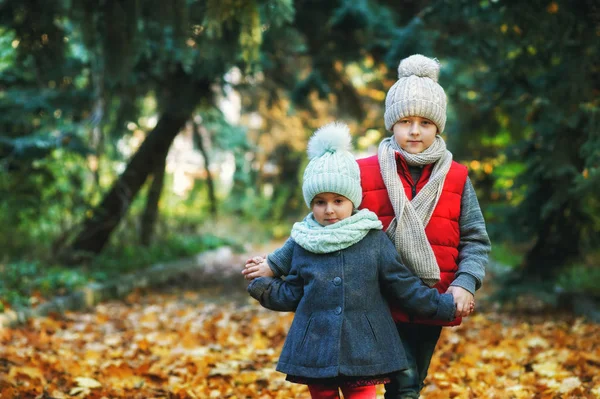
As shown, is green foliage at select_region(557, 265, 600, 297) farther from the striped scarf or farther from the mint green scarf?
the mint green scarf

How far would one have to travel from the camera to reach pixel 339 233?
274 centimetres

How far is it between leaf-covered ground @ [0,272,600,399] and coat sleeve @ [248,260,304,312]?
1.63 m

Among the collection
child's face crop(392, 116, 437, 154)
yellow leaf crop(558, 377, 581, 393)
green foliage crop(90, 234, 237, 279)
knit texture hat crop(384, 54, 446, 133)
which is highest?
green foliage crop(90, 234, 237, 279)

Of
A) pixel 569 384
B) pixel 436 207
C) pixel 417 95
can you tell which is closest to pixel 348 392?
pixel 436 207

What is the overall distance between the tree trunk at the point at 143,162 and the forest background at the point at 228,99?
0.02 m

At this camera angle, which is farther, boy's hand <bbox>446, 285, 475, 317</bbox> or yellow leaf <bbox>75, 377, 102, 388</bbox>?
yellow leaf <bbox>75, 377, 102, 388</bbox>

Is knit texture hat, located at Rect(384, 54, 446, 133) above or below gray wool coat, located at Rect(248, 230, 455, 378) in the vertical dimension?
above

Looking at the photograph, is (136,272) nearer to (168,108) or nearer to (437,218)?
(168,108)

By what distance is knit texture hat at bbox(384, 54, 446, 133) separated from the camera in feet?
9.80

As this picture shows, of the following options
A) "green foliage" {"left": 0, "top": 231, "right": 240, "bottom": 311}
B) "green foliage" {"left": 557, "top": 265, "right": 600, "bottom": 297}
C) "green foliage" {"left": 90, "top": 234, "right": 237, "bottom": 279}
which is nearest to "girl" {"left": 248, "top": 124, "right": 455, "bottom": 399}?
"green foliage" {"left": 0, "top": 231, "right": 240, "bottom": 311}

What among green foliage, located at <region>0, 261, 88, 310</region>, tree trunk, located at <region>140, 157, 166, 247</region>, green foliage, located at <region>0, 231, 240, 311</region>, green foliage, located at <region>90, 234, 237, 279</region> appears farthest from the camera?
tree trunk, located at <region>140, 157, 166, 247</region>

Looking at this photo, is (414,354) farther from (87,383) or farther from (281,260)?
(87,383)

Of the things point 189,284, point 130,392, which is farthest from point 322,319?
point 189,284

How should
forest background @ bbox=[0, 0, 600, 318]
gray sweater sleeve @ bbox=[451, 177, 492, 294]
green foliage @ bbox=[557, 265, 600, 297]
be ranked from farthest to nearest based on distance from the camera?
green foliage @ bbox=[557, 265, 600, 297]
forest background @ bbox=[0, 0, 600, 318]
gray sweater sleeve @ bbox=[451, 177, 492, 294]
